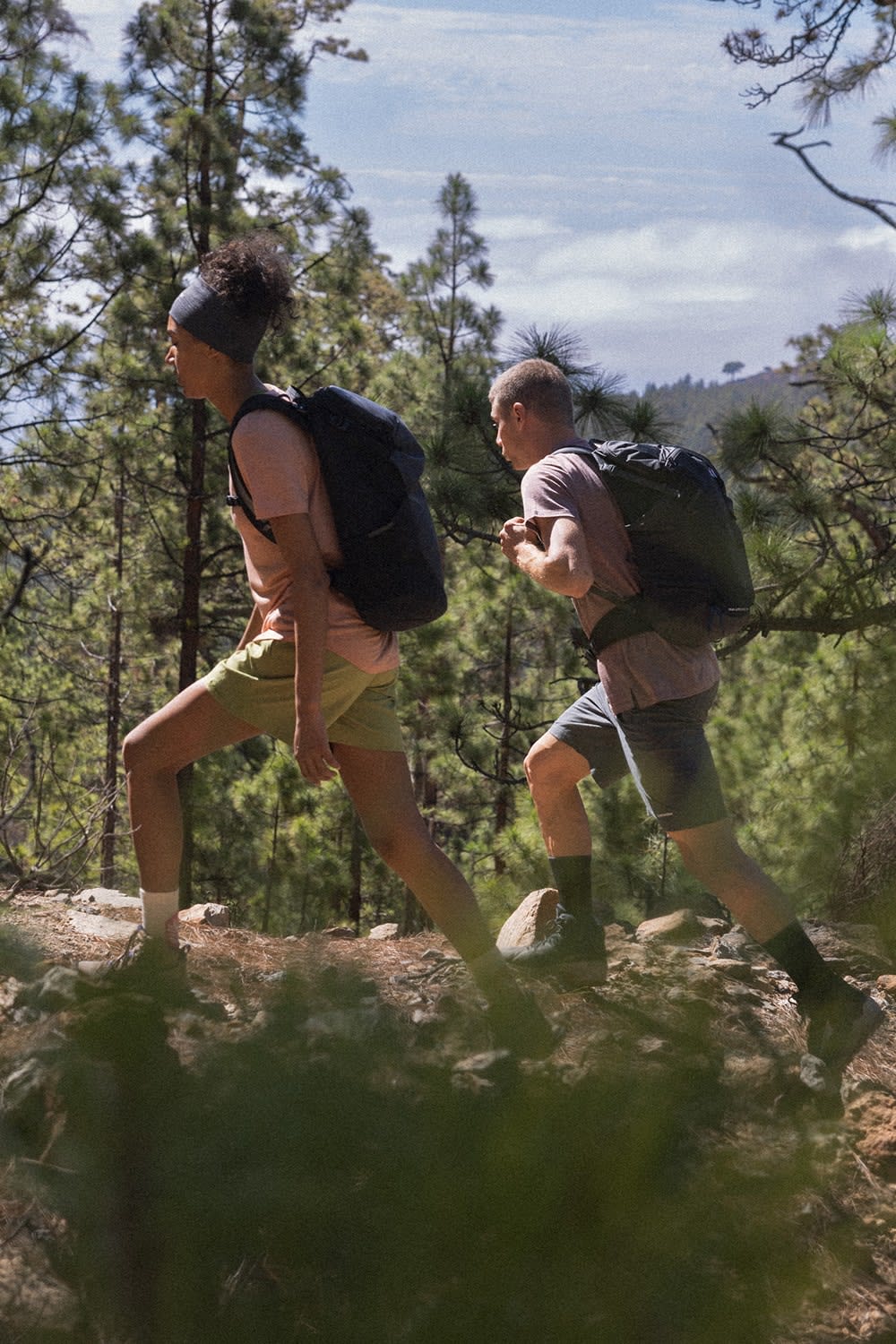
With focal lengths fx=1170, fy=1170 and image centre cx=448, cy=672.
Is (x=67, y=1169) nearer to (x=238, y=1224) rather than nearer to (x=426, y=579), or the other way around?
(x=238, y=1224)

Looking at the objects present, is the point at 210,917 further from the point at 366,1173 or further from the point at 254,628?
the point at 366,1173

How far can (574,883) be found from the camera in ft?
10.3

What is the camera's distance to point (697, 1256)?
99cm

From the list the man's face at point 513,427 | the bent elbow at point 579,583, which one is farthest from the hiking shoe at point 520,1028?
the man's face at point 513,427

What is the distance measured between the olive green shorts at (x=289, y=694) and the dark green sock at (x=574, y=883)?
74 centimetres

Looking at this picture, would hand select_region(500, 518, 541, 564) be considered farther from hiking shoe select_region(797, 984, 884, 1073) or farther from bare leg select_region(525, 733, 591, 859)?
hiking shoe select_region(797, 984, 884, 1073)

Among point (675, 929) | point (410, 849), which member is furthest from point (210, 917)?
point (410, 849)

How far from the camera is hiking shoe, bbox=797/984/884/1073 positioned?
7.87ft

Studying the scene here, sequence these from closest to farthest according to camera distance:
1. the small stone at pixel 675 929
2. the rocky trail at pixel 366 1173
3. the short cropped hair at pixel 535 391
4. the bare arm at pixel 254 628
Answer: the rocky trail at pixel 366 1173 → the bare arm at pixel 254 628 → the short cropped hair at pixel 535 391 → the small stone at pixel 675 929

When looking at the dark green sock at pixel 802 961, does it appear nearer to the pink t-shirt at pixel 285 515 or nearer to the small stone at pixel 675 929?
the pink t-shirt at pixel 285 515

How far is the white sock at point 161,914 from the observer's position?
2.64 m

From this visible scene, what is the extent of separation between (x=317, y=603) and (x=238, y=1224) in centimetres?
157

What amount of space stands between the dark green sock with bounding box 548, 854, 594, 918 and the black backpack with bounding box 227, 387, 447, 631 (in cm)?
95

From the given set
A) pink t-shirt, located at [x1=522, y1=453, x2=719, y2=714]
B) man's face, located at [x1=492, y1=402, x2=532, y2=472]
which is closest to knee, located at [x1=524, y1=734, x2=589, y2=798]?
pink t-shirt, located at [x1=522, y1=453, x2=719, y2=714]
